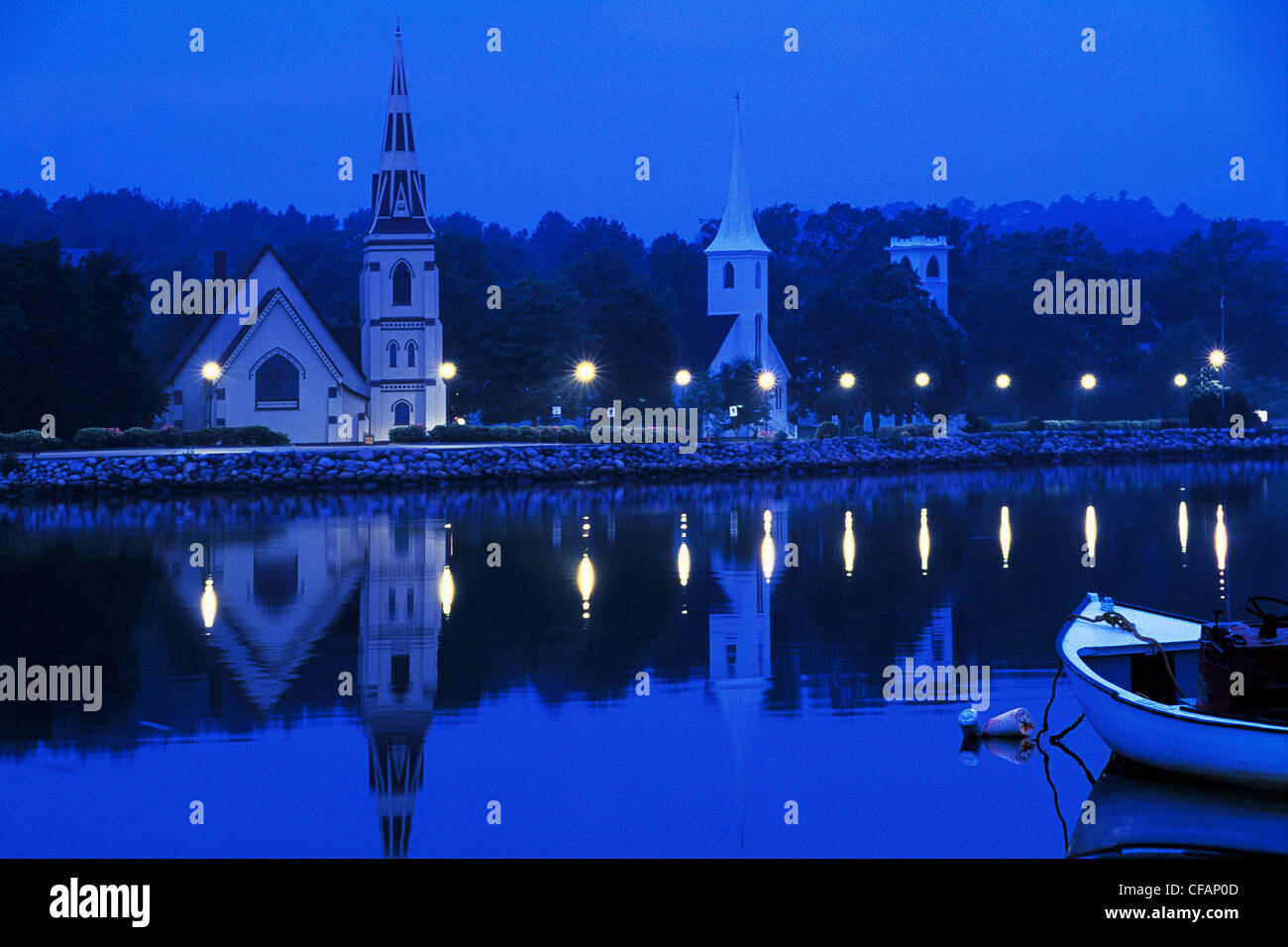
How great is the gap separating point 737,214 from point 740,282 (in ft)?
13.7

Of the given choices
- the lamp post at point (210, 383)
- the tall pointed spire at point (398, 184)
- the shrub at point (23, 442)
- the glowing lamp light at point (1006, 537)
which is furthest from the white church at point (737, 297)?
the glowing lamp light at point (1006, 537)

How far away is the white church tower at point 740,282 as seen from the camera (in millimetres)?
90375

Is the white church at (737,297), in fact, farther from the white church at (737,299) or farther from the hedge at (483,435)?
the hedge at (483,435)

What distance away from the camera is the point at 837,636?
23703 mm

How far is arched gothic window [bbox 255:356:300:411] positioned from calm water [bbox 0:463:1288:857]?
27495 millimetres

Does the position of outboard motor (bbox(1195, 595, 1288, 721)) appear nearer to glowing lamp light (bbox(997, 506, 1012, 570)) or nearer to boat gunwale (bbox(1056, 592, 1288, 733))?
boat gunwale (bbox(1056, 592, 1288, 733))

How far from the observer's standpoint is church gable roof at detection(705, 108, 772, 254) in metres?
93.1

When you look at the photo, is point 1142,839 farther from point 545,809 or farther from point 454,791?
point 454,791

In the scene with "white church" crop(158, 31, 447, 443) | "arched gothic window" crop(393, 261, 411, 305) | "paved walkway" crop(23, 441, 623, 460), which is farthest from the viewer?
"arched gothic window" crop(393, 261, 411, 305)

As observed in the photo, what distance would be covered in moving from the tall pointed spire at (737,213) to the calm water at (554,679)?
2036 inches

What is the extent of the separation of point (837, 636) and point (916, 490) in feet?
113

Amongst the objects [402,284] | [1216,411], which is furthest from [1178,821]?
[1216,411]

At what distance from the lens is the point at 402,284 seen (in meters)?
73.6

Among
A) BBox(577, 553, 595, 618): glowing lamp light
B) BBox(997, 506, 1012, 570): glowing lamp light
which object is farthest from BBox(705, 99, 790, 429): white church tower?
BBox(577, 553, 595, 618): glowing lamp light
